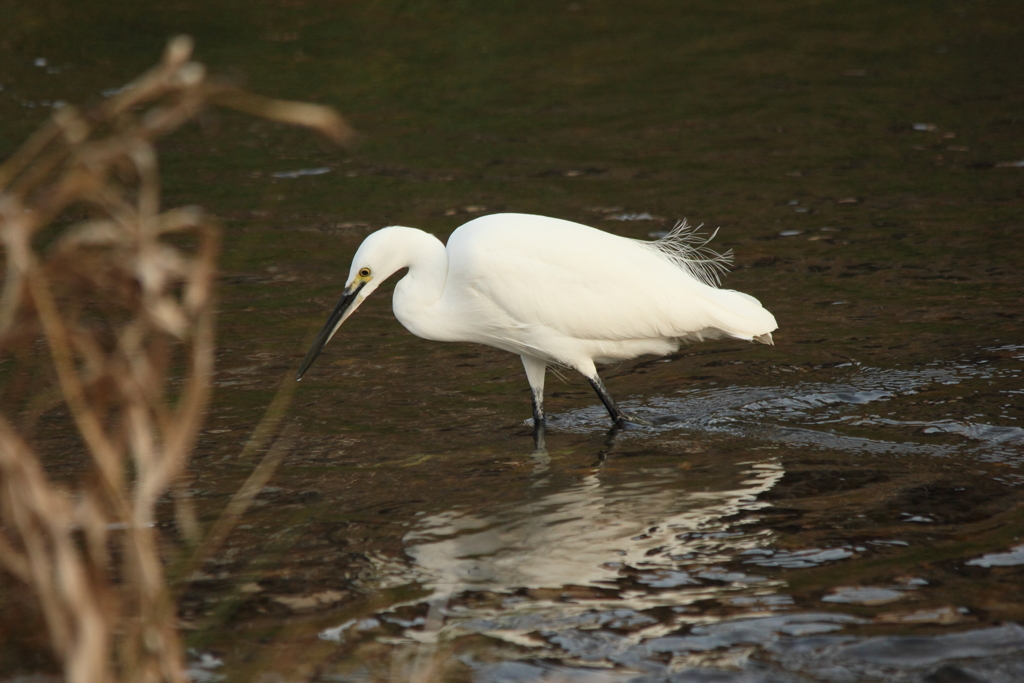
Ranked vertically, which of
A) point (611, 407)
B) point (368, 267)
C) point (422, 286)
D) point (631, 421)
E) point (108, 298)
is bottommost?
point (631, 421)

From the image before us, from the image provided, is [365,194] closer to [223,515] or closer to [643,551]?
[223,515]

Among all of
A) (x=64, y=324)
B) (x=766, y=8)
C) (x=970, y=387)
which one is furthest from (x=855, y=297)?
(x=766, y=8)

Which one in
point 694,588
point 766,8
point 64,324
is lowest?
point 694,588

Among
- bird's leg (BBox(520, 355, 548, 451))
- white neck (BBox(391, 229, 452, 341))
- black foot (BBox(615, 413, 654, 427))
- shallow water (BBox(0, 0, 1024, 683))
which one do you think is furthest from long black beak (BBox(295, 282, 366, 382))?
black foot (BBox(615, 413, 654, 427))

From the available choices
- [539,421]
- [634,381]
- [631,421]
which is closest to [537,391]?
[539,421]

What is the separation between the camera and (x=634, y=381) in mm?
6746

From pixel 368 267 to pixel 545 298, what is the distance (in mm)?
950

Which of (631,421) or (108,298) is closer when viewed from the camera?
(108,298)


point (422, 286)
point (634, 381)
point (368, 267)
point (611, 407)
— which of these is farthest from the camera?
point (634, 381)

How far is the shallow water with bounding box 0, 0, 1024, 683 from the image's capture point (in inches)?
144

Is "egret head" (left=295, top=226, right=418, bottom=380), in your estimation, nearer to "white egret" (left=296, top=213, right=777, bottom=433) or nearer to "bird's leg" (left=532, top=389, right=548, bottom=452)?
"white egret" (left=296, top=213, right=777, bottom=433)

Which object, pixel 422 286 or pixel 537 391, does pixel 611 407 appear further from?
pixel 422 286

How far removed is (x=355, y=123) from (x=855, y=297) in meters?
6.94

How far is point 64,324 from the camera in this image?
196 cm
